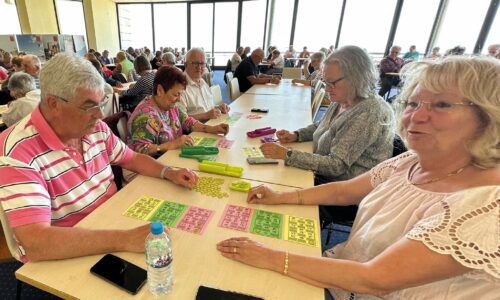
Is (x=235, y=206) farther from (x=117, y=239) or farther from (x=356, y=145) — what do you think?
(x=356, y=145)

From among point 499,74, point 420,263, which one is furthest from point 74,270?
point 499,74

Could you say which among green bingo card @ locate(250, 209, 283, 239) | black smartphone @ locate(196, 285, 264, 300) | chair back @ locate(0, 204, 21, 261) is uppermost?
black smartphone @ locate(196, 285, 264, 300)

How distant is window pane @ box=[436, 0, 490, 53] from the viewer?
7797mm

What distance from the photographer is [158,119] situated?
6.14 ft

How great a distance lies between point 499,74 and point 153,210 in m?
1.29

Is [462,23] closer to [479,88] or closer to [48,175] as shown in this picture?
[479,88]

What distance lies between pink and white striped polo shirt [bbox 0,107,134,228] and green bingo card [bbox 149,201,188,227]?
33cm

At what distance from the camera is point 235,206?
1.15m

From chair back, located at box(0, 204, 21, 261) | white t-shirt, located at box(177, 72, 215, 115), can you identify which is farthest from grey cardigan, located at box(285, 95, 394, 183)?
white t-shirt, located at box(177, 72, 215, 115)

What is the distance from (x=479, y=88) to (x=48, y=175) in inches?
57.9

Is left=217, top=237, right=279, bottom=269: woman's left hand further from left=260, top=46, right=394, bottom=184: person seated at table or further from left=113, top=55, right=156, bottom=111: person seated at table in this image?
left=113, top=55, right=156, bottom=111: person seated at table

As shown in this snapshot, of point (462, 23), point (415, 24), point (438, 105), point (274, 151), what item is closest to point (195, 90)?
point (274, 151)

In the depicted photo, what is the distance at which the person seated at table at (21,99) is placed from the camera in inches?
95.7

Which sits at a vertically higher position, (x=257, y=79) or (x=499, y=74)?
(x=499, y=74)
